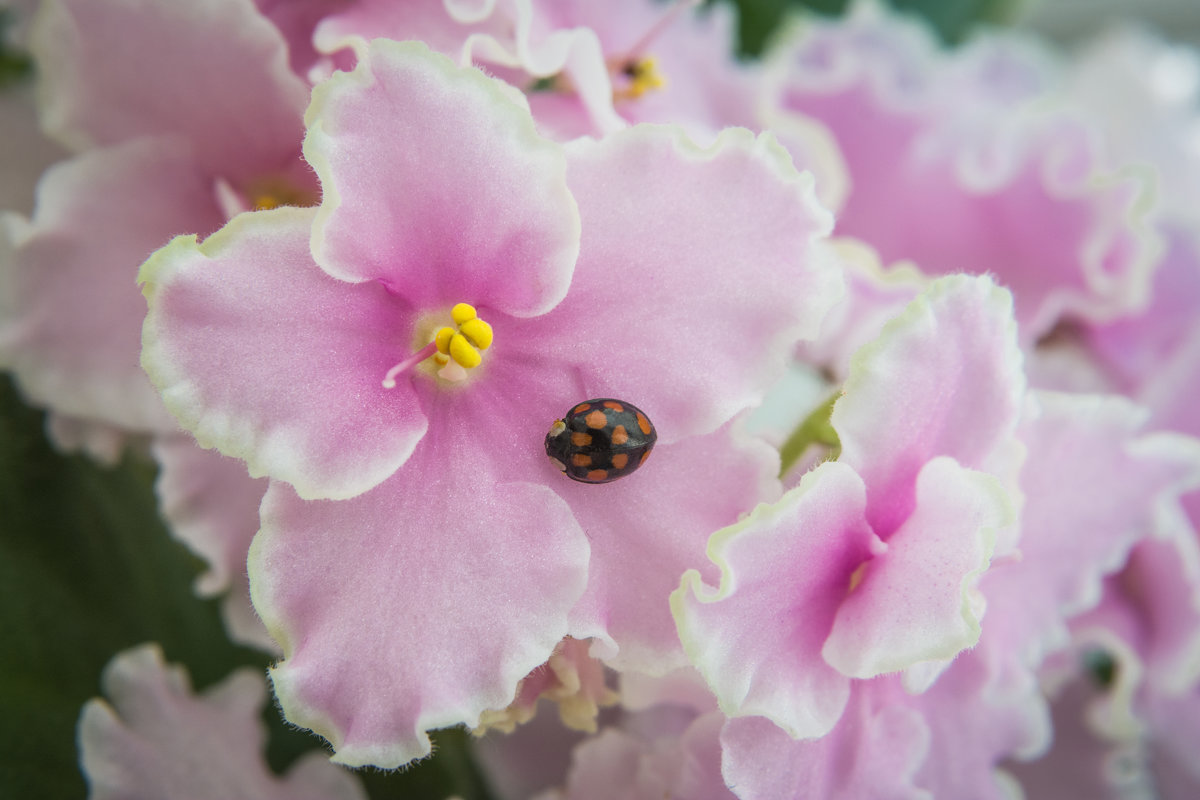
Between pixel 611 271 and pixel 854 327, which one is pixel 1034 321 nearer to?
pixel 854 327

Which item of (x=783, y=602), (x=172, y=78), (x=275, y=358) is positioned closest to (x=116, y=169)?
(x=172, y=78)

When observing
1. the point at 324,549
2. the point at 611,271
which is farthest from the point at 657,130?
the point at 324,549

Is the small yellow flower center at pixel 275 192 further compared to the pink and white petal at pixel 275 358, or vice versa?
the small yellow flower center at pixel 275 192

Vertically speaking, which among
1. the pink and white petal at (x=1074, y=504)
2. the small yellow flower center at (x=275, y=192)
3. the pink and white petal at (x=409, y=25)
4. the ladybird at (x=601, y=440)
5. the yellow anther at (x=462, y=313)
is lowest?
the pink and white petal at (x=1074, y=504)

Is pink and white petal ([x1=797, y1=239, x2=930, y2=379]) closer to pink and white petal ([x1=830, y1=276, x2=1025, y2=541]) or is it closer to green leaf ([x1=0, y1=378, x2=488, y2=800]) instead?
pink and white petal ([x1=830, y1=276, x2=1025, y2=541])

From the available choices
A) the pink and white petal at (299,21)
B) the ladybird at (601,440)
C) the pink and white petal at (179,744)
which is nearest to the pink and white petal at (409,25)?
the pink and white petal at (299,21)

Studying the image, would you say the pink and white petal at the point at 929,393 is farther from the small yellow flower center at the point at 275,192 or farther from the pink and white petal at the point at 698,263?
the small yellow flower center at the point at 275,192
